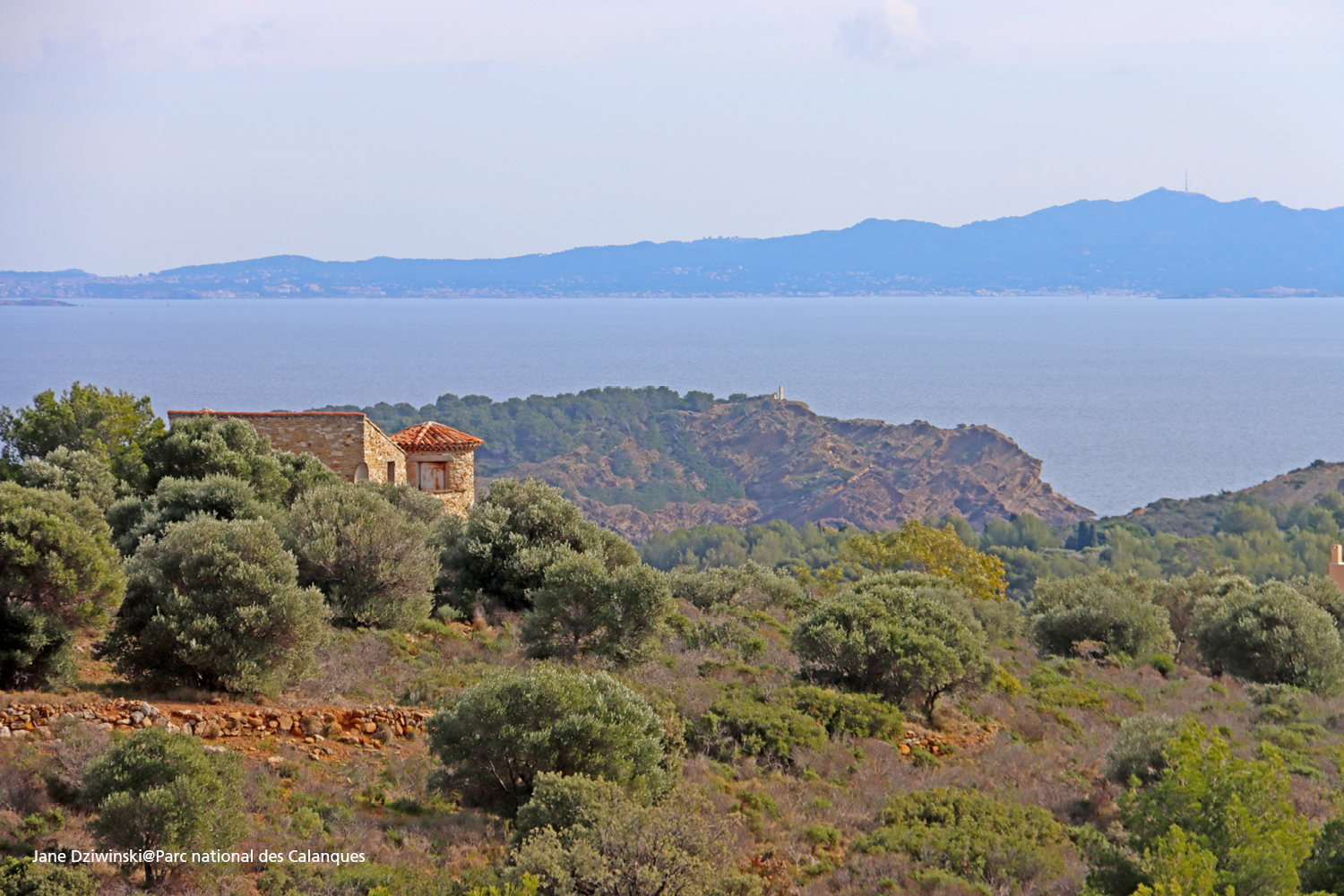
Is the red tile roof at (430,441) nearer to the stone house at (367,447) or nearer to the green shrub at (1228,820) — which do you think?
the stone house at (367,447)

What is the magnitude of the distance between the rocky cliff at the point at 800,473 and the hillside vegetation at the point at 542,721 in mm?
75231

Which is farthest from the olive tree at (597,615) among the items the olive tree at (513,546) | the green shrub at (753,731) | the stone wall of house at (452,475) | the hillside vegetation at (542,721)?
the stone wall of house at (452,475)

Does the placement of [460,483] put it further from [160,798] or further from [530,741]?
[160,798]

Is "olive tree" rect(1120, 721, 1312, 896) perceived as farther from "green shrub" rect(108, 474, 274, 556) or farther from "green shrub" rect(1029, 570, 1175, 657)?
"green shrub" rect(1029, 570, 1175, 657)

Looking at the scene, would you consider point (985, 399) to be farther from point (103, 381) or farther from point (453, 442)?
point (453, 442)

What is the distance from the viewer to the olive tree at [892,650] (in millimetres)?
15617

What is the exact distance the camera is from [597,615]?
1500cm

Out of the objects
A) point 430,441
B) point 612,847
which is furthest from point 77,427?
point 612,847

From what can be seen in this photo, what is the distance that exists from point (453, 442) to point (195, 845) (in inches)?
718

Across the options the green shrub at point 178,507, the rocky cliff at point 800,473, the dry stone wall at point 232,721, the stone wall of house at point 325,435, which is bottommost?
the rocky cliff at point 800,473

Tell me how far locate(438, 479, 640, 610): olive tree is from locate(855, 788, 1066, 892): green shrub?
815 centimetres

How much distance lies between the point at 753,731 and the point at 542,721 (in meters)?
3.76

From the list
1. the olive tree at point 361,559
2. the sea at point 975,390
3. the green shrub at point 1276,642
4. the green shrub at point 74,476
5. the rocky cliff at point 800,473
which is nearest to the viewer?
the olive tree at point 361,559

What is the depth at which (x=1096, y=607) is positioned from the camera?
918 inches
